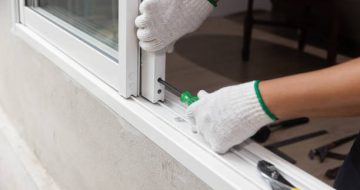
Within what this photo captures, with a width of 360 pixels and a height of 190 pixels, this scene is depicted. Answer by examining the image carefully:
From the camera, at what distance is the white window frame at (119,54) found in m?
1.18

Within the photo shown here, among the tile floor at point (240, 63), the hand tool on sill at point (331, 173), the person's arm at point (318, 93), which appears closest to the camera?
the person's arm at point (318, 93)

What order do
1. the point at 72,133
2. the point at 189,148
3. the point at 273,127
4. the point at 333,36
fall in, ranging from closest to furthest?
the point at 189,148, the point at 72,133, the point at 273,127, the point at 333,36

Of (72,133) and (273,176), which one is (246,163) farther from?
(72,133)

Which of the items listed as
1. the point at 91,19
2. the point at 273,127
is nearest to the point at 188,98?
the point at 91,19

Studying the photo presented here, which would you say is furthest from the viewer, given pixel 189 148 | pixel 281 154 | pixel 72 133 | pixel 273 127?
pixel 273 127

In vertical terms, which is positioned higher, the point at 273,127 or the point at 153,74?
the point at 153,74

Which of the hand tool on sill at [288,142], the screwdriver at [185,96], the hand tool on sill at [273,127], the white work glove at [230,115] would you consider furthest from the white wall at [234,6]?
the white work glove at [230,115]

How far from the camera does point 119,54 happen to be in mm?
1238

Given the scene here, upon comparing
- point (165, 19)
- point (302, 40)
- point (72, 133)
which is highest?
point (165, 19)

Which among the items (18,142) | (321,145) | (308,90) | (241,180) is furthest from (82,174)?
(321,145)

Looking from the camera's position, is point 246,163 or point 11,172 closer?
point 246,163

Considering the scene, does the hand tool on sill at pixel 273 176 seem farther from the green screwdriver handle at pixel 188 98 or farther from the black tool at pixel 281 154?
the black tool at pixel 281 154

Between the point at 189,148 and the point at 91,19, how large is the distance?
0.67 meters

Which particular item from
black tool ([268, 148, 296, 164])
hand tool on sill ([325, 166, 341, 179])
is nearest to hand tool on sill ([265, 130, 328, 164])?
black tool ([268, 148, 296, 164])
